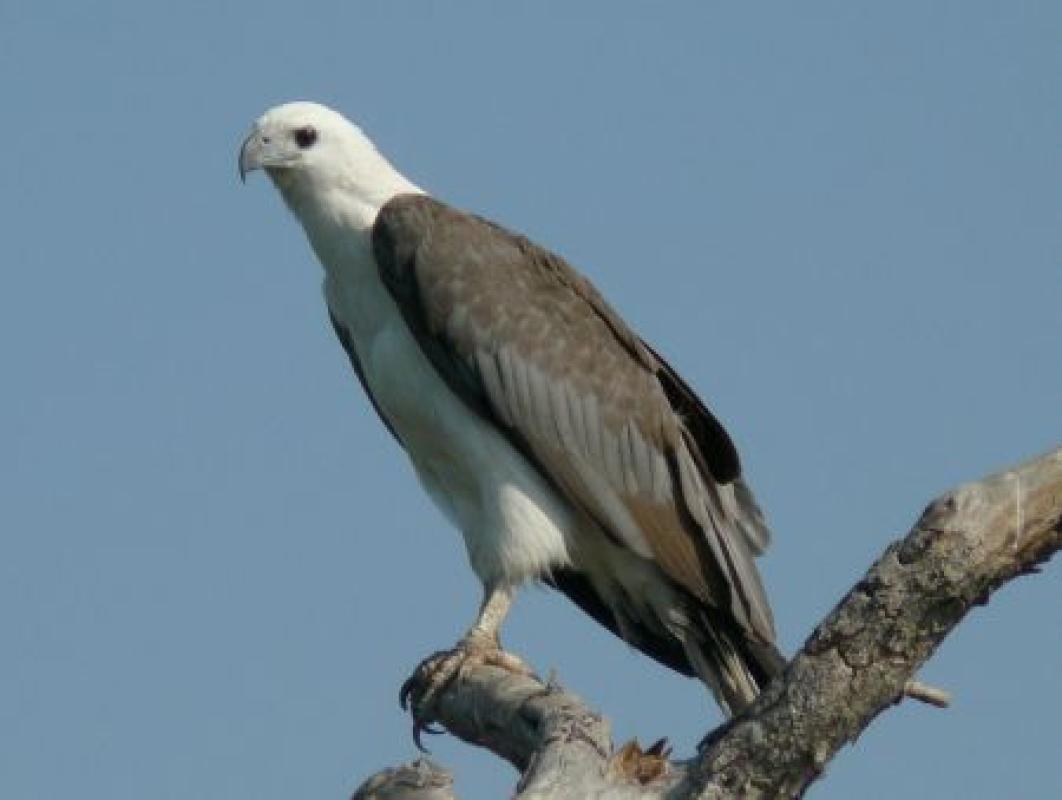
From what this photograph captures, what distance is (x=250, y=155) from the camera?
1002cm

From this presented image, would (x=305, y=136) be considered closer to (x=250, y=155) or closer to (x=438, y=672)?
(x=250, y=155)

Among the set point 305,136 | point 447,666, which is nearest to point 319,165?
point 305,136

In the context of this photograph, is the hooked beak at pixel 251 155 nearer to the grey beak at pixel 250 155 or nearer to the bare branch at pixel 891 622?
the grey beak at pixel 250 155

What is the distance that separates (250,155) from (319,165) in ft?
0.97

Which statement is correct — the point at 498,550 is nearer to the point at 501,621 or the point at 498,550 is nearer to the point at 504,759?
the point at 501,621

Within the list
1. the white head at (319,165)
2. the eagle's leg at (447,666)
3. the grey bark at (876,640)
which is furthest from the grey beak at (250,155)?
the grey bark at (876,640)

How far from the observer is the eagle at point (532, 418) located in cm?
951

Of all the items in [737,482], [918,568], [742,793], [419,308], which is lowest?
[742,793]

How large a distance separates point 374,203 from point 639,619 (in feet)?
6.83

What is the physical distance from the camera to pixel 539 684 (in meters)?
7.40

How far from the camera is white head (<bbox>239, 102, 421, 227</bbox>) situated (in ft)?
32.9

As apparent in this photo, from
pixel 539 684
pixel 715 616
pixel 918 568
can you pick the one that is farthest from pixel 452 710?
pixel 918 568

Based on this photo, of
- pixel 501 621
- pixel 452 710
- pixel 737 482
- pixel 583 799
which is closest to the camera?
pixel 583 799

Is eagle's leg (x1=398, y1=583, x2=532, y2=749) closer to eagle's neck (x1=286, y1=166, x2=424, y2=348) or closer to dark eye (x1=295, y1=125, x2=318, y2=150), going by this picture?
eagle's neck (x1=286, y1=166, x2=424, y2=348)
